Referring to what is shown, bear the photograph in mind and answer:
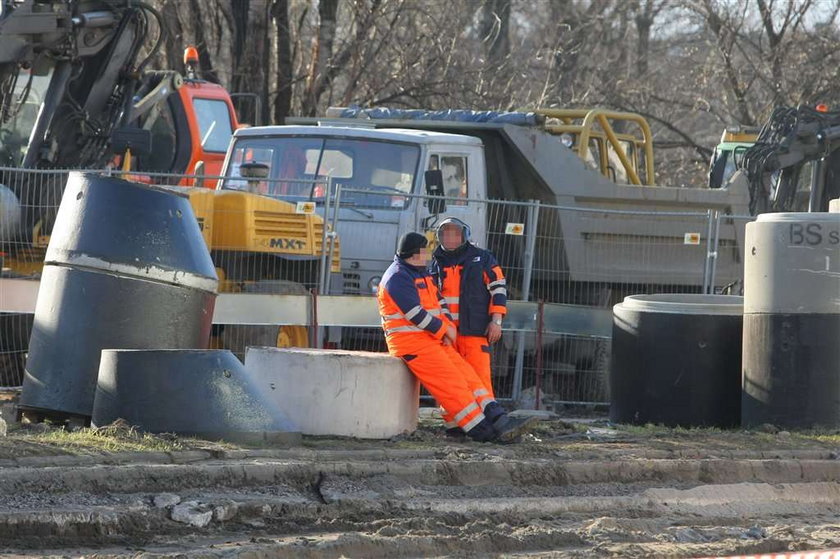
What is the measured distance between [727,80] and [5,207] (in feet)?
66.0

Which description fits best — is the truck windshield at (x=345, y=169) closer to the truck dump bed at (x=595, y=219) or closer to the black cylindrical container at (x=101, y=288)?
the truck dump bed at (x=595, y=219)

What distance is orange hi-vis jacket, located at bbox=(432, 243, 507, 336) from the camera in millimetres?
10555

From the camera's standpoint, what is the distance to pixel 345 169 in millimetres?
14016

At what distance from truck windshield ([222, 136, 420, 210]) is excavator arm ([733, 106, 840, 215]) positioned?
5601 millimetres

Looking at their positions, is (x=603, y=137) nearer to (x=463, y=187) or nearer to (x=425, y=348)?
(x=463, y=187)

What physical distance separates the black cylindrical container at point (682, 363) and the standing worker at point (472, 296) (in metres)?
1.33

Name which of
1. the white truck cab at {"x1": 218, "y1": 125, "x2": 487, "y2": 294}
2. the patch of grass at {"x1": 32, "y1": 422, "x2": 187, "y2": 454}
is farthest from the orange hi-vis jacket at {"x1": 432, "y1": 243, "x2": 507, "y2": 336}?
the white truck cab at {"x1": 218, "y1": 125, "x2": 487, "y2": 294}

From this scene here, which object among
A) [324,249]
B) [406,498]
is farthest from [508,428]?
[324,249]

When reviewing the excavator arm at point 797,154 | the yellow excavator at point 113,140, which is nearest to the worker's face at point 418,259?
the yellow excavator at point 113,140

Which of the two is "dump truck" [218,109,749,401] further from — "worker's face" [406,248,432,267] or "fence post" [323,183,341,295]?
"worker's face" [406,248,432,267]

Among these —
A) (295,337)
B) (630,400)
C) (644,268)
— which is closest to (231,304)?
(295,337)

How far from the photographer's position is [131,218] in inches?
378

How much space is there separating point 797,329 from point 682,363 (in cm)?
90

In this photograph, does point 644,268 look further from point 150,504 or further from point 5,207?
point 150,504
